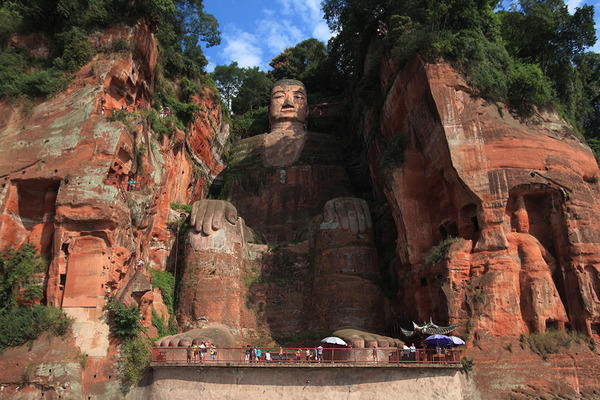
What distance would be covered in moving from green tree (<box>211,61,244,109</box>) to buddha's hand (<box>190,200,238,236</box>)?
25265 millimetres

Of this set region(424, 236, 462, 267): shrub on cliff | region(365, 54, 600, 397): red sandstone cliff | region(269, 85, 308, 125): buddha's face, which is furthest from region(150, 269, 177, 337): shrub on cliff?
region(269, 85, 308, 125): buddha's face

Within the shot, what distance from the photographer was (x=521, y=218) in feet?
75.3

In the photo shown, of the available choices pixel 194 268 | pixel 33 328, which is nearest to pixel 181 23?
pixel 194 268

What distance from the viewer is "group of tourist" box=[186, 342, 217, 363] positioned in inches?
786

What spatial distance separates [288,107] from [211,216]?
14.5 meters

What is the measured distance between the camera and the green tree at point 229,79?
168ft

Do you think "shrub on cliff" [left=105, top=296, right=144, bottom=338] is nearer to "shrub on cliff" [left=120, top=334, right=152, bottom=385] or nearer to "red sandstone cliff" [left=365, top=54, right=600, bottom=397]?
"shrub on cliff" [left=120, top=334, right=152, bottom=385]

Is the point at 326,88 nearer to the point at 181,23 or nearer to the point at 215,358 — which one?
the point at 181,23

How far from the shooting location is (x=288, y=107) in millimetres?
39406

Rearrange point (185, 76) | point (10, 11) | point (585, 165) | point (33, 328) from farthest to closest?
point (185, 76) → point (10, 11) → point (585, 165) → point (33, 328)

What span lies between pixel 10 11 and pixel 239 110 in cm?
2383

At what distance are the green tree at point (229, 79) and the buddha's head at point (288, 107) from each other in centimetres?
1132

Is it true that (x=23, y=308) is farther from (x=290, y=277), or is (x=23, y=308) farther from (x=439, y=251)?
(x=439, y=251)

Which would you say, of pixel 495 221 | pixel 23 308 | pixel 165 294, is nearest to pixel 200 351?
pixel 165 294
